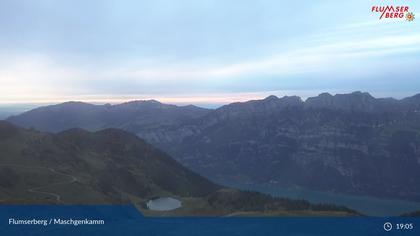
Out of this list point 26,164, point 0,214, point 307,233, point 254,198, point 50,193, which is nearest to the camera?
point 307,233

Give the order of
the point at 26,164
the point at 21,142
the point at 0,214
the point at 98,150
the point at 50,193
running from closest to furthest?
the point at 0,214 < the point at 50,193 < the point at 26,164 < the point at 21,142 < the point at 98,150

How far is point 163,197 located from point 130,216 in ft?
420

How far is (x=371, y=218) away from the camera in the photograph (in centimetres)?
2666

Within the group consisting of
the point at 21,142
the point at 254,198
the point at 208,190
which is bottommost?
the point at 208,190

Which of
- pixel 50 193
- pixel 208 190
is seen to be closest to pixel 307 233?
pixel 50 193

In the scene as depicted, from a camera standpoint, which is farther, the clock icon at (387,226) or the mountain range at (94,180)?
the mountain range at (94,180)

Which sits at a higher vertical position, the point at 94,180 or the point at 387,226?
the point at 387,226

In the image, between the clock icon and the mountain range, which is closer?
the clock icon

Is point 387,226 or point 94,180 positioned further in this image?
point 94,180

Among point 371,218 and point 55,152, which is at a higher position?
point 371,218

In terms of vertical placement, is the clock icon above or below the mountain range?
above

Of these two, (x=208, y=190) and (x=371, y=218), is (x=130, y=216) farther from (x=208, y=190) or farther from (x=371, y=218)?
(x=208, y=190)

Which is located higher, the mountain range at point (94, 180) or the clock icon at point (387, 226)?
the clock icon at point (387, 226)

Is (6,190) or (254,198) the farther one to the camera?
(254,198)
